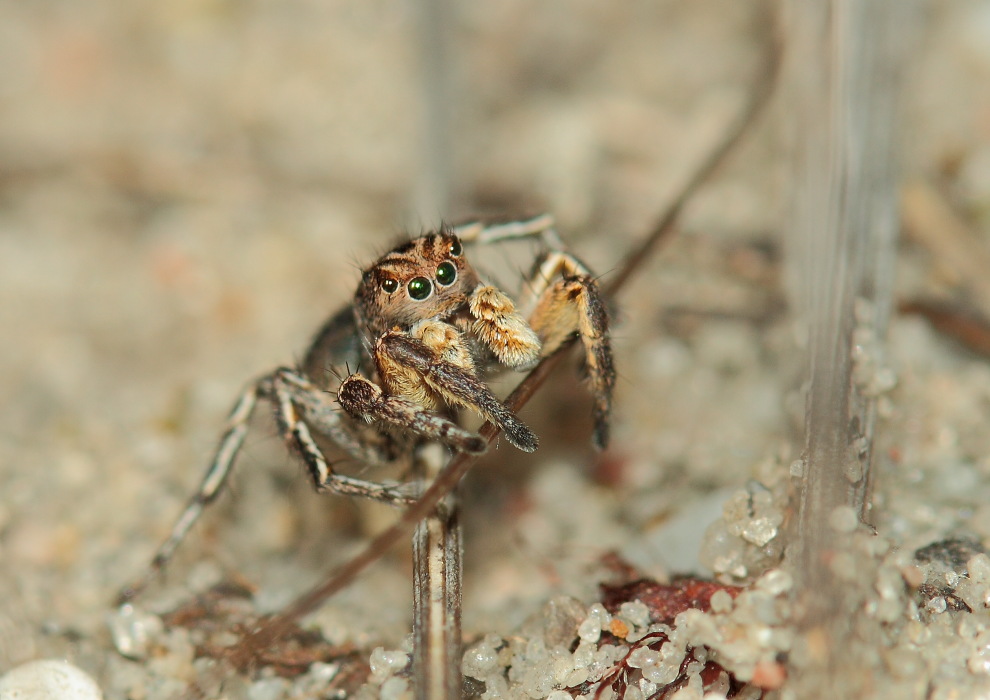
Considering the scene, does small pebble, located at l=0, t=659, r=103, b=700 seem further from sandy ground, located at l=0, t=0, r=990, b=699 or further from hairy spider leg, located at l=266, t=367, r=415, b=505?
hairy spider leg, located at l=266, t=367, r=415, b=505

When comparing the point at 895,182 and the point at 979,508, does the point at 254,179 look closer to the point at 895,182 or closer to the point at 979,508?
the point at 895,182

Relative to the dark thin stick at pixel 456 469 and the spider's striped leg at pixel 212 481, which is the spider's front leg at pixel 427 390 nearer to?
the dark thin stick at pixel 456 469

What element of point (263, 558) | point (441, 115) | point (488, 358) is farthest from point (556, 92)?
point (263, 558)

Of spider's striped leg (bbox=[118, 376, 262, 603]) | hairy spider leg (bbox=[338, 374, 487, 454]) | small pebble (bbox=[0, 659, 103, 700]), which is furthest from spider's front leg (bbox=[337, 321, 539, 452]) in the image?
small pebble (bbox=[0, 659, 103, 700])

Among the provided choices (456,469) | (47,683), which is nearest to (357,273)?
(456,469)

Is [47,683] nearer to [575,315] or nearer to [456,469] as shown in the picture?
[456,469]
